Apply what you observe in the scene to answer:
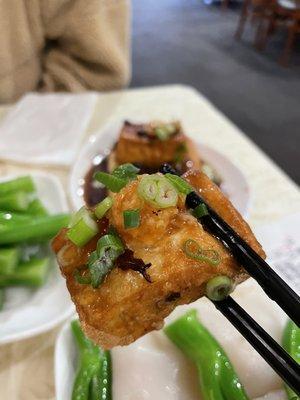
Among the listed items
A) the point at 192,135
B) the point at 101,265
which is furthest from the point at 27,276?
the point at 192,135

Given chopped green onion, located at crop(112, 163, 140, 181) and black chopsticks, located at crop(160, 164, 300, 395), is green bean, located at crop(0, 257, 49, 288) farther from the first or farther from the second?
black chopsticks, located at crop(160, 164, 300, 395)

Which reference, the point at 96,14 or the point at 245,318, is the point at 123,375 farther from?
the point at 96,14

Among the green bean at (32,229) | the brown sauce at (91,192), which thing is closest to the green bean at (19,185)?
the green bean at (32,229)

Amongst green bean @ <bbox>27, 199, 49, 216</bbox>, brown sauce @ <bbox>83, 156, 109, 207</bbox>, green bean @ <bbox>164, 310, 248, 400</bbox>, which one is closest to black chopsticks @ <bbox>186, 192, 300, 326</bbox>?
green bean @ <bbox>164, 310, 248, 400</bbox>

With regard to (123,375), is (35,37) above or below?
below

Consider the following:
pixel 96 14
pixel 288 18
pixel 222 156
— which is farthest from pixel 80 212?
pixel 288 18

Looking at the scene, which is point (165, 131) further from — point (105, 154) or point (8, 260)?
point (8, 260)

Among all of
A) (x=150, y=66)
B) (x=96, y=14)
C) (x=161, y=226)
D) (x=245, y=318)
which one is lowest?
(x=150, y=66)
